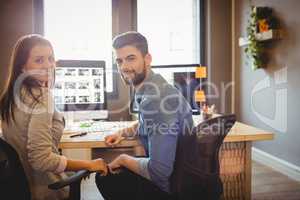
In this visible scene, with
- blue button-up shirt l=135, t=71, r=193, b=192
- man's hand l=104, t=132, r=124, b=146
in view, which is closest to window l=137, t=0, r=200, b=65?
man's hand l=104, t=132, r=124, b=146

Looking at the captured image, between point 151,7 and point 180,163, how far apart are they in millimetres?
3279

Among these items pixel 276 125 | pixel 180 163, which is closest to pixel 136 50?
pixel 180 163

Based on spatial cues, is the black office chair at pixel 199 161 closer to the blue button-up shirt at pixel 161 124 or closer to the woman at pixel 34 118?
the blue button-up shirt at pixel 161 124

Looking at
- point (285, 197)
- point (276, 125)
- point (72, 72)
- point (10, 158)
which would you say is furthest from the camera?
point (276, 125)

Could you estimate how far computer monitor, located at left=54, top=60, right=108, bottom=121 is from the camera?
7.55 feet

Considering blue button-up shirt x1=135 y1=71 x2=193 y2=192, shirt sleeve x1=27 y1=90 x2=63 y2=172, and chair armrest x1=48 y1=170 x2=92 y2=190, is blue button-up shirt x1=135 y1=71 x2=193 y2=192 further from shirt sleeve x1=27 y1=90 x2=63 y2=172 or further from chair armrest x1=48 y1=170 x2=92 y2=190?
shirt sleeve x1=27 y1=90 x2=63 y2=172

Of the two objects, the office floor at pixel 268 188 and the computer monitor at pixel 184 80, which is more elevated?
the computer monitor at pixel 184 80

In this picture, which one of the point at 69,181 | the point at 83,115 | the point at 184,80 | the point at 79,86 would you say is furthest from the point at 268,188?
the point at 69,181

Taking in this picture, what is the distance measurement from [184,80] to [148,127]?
1211 mm

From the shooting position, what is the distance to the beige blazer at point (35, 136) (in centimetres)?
127

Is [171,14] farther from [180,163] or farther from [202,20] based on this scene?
[180,163]

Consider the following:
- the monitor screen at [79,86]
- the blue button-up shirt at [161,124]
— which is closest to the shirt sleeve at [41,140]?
the blue button-up shirt at [161,124]

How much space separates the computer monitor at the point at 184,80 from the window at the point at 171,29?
1.62m

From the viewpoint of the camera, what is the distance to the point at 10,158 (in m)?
1.11
